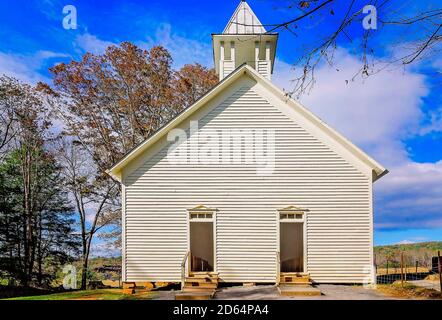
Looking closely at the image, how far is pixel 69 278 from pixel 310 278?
52.8 ft

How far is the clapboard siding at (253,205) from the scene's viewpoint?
12297mm

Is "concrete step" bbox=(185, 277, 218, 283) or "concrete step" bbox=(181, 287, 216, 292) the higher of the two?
"concrete step" bbox=(185, 277, 218, 283)

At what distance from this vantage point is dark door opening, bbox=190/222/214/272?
40.8 feet

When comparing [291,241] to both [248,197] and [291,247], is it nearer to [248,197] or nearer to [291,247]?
[291,247]

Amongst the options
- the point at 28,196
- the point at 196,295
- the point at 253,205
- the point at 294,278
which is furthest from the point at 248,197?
the point at 28,196

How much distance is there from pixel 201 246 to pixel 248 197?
214 centimetres

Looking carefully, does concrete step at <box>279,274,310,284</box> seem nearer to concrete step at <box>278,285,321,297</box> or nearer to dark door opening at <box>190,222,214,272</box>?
concrete step at <box>278,285,321,297</box>

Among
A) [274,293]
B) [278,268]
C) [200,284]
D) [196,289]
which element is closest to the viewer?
[274,293]

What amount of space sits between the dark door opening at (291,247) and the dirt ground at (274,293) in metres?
0.91

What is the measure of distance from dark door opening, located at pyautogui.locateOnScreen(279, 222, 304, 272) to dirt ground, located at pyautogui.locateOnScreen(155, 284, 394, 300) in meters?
0.91

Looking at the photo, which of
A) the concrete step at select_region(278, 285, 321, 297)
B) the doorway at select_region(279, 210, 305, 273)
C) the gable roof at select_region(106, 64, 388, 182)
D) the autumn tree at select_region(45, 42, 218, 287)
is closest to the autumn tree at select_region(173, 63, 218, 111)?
the autumn tree at select_region(45, 42, 218, 287)

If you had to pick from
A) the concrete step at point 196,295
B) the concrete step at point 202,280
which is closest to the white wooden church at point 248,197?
the concrete step at point 202,280

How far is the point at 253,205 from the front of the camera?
490 inches

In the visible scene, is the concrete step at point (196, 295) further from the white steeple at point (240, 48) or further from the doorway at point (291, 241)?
the white steeple at point (240, 48)
